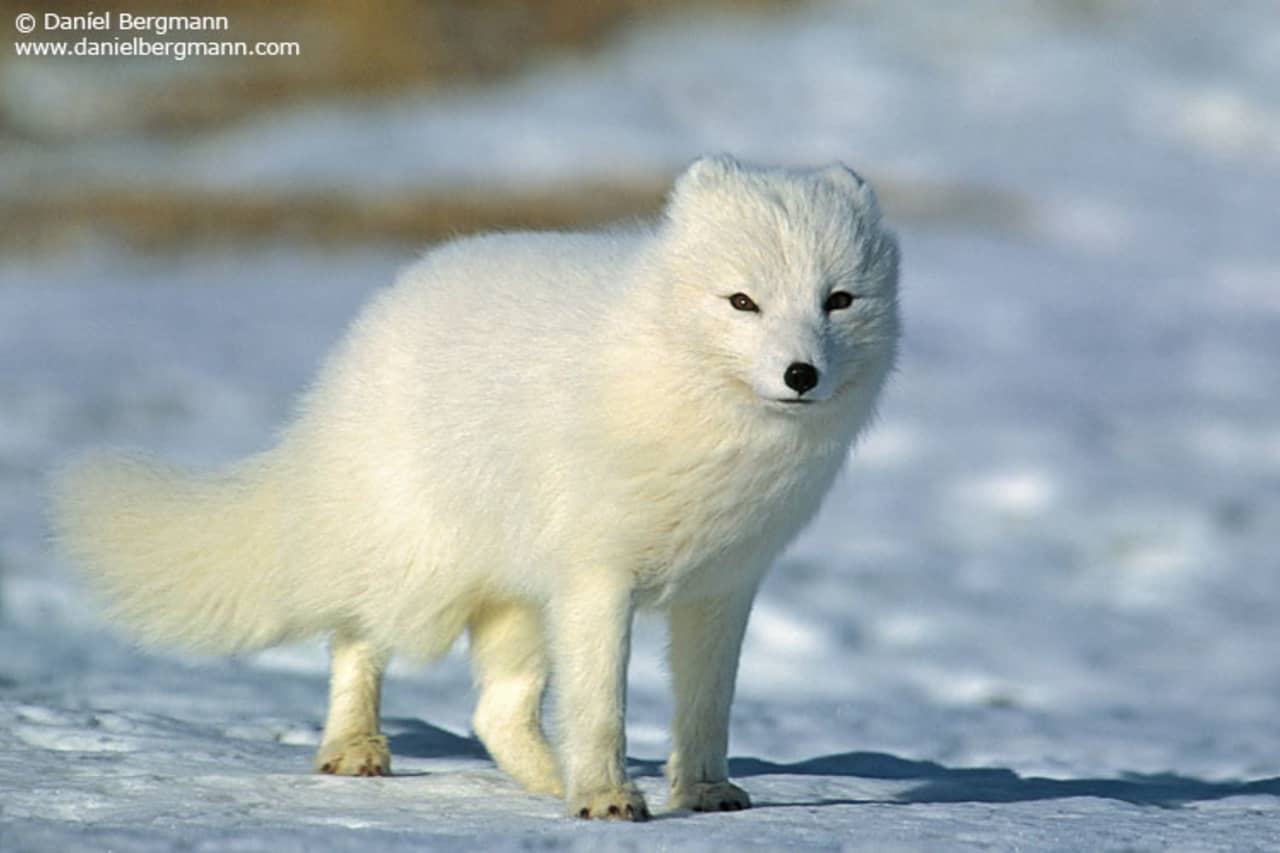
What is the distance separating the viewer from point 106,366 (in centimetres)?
1026

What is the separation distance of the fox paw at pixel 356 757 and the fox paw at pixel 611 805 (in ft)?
1.99

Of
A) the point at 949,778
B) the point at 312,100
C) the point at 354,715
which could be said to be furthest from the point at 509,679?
the point at 312,100

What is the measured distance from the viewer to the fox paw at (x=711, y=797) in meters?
4.04

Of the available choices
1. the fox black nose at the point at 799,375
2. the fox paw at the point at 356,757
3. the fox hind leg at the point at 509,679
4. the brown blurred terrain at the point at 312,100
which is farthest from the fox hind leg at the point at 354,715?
the brown blurred terrain at the point at 312,100

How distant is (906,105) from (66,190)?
24.8ft

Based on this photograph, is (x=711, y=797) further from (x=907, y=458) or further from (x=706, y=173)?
(x=907, y=458)

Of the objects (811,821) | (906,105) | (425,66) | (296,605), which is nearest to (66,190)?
(425,66)

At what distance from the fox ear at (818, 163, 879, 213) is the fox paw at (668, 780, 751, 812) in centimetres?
119

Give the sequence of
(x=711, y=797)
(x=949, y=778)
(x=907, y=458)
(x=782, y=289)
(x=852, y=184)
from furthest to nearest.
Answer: (x=907, y=458) → (x=949, y=778) → (x=711, y=797) → (x=852, y=184) → (x=782, y=289)

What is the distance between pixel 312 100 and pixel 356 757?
46.7 ft

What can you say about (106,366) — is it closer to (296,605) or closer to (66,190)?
(66,190)

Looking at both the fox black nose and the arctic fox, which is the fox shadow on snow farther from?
the fox black nose

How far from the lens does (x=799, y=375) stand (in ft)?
11.5

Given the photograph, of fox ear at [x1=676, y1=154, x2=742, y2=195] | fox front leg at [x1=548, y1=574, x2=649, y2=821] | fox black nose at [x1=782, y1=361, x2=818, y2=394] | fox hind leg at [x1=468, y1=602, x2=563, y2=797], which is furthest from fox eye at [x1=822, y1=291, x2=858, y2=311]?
fox hind leg at [x1=468, y1=602, x2=563, y2=797]
